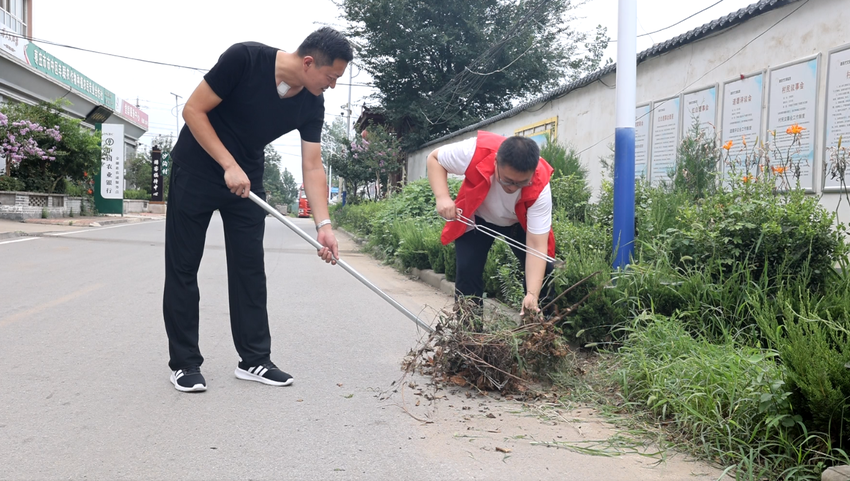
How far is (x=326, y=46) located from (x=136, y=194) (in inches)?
1446

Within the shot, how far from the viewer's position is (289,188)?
10862cm

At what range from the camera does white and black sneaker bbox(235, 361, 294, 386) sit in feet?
12.6

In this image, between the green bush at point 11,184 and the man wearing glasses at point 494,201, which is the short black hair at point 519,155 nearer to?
the man wearing glasses at point 494,201

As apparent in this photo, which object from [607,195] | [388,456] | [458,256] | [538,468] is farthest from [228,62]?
[607,195]

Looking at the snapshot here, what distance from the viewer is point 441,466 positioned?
275 centimetres

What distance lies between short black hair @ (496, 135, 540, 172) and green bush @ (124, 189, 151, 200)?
3496cm

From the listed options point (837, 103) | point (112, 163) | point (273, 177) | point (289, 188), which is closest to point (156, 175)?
point (112, 163)

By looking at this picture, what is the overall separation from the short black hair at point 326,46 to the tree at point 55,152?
18492 millimetres

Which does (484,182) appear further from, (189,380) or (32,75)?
(32,75)

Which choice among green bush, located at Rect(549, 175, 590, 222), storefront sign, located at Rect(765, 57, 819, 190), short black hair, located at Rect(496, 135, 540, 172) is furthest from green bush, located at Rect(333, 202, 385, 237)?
short black hair, located at Rect(496, 135, 540, 172)

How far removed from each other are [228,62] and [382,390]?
6.08 ft

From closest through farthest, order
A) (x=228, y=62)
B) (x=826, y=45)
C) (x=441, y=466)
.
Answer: (x=441, y=466), (x=228, y=62), (x=826, y=45)

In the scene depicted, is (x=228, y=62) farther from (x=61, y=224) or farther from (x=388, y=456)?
(x=61, y=224)

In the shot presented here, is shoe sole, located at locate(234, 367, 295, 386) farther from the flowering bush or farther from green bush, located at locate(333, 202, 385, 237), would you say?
the flowering bush
